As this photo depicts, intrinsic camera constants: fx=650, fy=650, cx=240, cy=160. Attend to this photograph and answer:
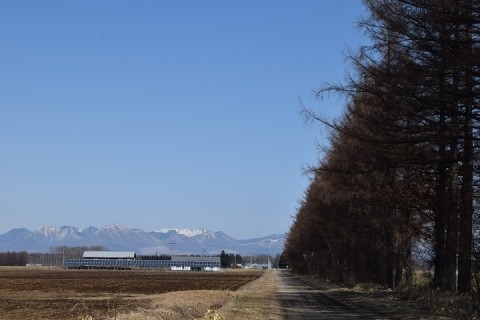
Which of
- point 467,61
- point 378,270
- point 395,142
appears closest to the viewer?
point 467,61

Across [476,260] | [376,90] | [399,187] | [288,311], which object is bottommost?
[288,311]

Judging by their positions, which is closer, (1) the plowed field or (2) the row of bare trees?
(2) the row of bare trees

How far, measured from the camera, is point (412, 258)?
3694 centimetres

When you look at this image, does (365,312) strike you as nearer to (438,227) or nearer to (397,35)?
(438,227)

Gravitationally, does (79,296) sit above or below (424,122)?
below

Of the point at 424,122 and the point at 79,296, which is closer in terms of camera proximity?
the point at 424,122

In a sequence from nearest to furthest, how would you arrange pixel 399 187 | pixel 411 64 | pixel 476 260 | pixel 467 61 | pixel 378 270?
pixel 467 61 < pixel 411 64 < pixel 476 260 < pixel 399 187 < pixel 378 270

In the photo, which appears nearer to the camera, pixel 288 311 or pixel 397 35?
pixel 397 35

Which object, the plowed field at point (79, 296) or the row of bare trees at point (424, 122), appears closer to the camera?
the row of bare trees at point (424, 122)

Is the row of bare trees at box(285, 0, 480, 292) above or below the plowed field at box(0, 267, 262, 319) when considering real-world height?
above

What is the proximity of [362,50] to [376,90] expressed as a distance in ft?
5.91

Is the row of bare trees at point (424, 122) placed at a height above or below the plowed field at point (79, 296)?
above

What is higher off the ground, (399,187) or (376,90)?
(376,90)

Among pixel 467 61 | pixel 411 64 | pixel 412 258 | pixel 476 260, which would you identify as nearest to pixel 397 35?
pixel 411 64
